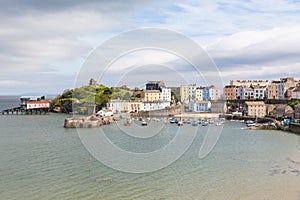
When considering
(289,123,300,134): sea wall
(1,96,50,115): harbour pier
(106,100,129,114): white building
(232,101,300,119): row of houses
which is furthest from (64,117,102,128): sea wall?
(1,96,50,115): harbour pier

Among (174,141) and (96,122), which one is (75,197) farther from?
(96,122)

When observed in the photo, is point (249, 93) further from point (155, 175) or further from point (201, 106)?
point (155, 175)

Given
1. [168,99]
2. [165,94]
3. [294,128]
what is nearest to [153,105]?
[168,99]

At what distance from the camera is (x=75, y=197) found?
11.3 m

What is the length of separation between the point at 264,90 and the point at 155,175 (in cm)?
4605

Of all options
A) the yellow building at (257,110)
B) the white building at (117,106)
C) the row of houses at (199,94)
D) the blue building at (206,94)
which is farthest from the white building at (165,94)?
the yellow building at (257,110)

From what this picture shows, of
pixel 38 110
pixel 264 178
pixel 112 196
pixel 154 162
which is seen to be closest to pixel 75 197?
pixel 112 196

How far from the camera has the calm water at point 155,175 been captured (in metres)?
11.9

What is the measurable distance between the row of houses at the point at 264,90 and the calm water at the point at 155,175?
3029 cm

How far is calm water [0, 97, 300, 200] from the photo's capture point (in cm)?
1188

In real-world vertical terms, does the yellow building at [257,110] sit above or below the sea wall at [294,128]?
above

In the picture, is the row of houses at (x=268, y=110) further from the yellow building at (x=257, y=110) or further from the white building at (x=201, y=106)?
the white building at (x=201, y=106)

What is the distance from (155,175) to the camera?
1427 centimetres

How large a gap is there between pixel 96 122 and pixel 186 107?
75.9ft
